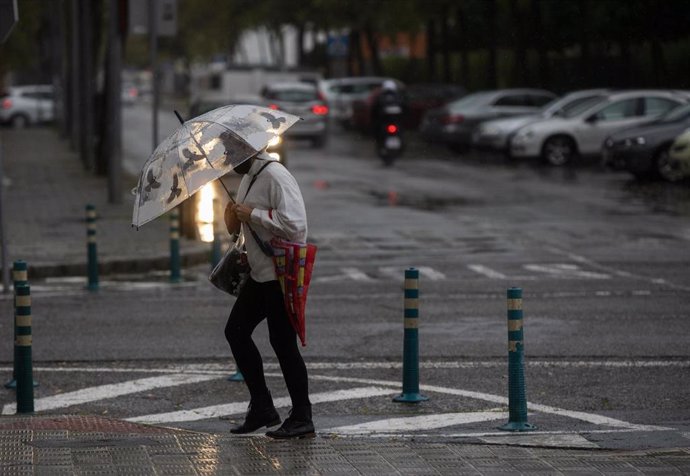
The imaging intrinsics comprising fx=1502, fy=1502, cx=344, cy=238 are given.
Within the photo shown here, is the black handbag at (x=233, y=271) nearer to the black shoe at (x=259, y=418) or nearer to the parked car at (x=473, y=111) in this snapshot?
the black shoe at (x=259, y=418)

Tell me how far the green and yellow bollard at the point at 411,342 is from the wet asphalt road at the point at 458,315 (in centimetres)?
14

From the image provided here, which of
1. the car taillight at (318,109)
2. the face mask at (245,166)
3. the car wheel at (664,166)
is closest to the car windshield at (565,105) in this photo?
the car wheel at (664,166)

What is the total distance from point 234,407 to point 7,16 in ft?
18.8

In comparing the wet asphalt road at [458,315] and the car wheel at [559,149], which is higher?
the car wheel at [559,149]

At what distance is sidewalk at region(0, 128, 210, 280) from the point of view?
56.4 feet

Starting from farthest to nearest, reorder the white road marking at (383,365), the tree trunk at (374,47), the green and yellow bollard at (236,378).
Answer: the tree trunk at (374,47) < the white road marking at (383,365) < the green and yellow bollard at (236,378)

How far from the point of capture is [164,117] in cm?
6600

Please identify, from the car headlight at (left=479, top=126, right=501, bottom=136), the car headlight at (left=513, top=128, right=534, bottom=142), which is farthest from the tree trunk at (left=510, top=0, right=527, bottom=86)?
the car headlight at (left=513, top=128, right=534, bottom=142)

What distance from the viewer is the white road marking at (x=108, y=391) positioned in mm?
9594

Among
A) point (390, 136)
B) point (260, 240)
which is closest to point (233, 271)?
point (260, 240)

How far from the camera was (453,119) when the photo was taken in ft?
130

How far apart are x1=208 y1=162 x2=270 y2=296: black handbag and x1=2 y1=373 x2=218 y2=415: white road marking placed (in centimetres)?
197

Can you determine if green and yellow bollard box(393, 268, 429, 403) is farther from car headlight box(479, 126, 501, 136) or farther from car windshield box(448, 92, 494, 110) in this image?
car windshield box(448, 92, 494, 110)

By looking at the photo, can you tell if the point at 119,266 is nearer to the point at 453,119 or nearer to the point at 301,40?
the point at 453,119
